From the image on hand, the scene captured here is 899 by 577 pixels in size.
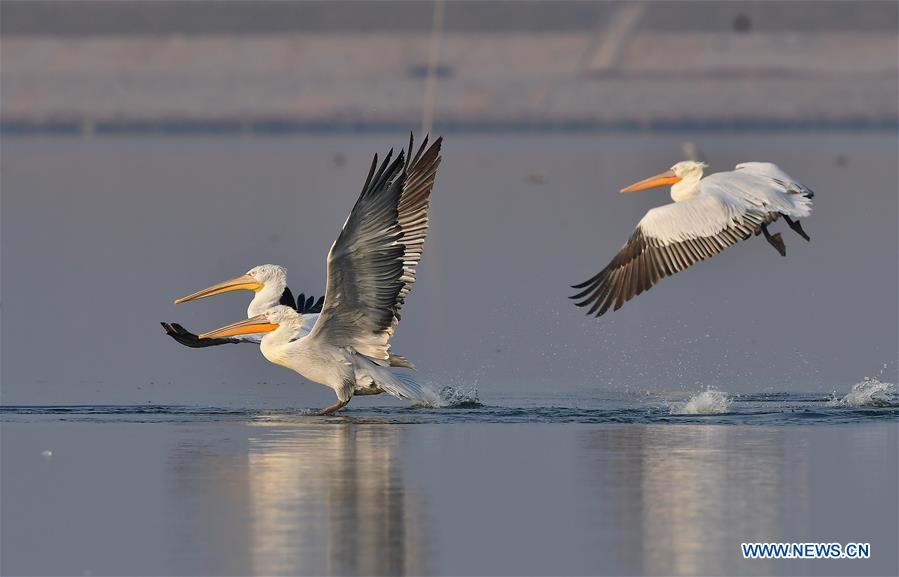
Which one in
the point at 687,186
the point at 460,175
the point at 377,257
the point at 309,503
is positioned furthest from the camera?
the point at 460,175

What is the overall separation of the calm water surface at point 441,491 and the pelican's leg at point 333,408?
20cm

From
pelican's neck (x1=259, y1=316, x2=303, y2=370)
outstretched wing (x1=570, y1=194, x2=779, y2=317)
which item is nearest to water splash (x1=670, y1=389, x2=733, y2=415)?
outstretched wing (x1=570, y1=194, x2=779, y2=317)

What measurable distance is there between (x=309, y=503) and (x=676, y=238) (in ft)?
14.1

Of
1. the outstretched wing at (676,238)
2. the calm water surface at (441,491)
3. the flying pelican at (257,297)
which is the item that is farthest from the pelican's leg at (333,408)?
the outstretched wing at (676,238)

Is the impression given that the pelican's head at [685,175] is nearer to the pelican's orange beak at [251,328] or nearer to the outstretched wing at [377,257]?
the outstretched wing at [377,257]

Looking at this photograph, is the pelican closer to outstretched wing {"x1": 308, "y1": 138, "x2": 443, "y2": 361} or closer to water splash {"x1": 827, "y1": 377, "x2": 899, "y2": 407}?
outstretched wing {"x1": 308, "y1": 138, "x2": 443, "y2": 361}

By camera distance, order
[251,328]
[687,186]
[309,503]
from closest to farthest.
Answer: [309,503]
[251,328]
[687,186]

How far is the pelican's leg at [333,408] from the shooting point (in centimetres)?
1098

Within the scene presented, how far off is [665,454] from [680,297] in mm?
6567

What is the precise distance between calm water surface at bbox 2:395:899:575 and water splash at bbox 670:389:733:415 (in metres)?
0.11

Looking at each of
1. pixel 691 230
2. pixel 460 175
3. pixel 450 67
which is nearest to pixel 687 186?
pixel 691 230

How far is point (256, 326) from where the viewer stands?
11.5 m

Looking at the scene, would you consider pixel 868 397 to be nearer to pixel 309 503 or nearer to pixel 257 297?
pixel 257 297

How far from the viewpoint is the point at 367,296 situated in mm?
10781
